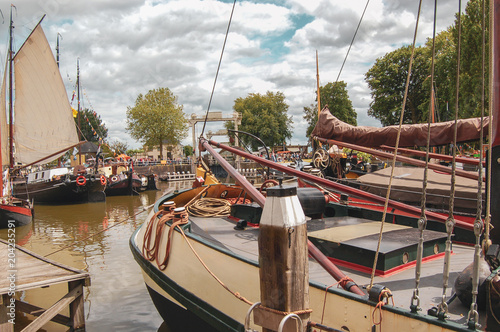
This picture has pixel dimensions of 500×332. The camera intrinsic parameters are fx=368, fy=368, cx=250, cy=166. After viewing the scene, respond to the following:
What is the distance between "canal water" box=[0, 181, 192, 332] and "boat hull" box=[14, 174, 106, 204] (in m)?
4.29

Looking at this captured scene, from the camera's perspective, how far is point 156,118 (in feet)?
180

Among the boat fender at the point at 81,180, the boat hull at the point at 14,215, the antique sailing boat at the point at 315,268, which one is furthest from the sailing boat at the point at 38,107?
the antique sailing boat at the point at 315,268

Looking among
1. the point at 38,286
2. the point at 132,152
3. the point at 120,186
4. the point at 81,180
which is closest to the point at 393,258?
the point at 38,286

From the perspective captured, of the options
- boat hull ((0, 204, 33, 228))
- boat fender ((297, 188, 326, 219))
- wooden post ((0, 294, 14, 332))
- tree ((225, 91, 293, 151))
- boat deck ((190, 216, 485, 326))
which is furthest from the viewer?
tree ((225, 91, 293, 151))

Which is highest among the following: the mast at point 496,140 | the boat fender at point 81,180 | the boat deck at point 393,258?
the mast at point 496,140

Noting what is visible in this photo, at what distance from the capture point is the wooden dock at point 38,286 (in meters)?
5.71

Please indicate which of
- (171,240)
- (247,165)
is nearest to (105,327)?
(171,240)

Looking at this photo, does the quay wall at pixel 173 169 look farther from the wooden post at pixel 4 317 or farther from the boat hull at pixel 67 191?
the wooden post at pixel 4 317

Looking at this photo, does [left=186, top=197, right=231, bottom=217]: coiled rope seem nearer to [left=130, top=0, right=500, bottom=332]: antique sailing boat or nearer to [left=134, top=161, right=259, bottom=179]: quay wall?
[left=130, top=0, right=500, bottom=332]: antique sailing boat

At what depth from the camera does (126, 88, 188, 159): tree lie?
54875mm

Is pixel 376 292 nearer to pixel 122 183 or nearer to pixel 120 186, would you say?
pixel 122 183

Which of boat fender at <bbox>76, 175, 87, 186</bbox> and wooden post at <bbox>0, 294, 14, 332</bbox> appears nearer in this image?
wooden post at <bbox>0, 294, 14, 332</bbox>

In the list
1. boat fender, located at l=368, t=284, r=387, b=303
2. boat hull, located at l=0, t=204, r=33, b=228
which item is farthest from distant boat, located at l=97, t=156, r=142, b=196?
boat fender, located at l=368, t=284, r=387, b=303

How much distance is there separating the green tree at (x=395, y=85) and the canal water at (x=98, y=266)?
32102mm
